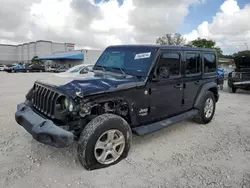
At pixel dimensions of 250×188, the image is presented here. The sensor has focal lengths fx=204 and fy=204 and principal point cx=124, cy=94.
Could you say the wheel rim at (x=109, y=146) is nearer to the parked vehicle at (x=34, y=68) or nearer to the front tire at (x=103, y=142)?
the front tire at (x=103, y=142)

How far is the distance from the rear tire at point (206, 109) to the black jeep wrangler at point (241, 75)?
582 centimetres

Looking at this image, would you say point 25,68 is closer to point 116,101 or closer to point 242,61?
point 242,61

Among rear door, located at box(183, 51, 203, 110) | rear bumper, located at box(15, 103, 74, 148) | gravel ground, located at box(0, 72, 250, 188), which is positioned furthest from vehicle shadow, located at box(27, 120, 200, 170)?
rear door, located at box(183, 51, 203, 110)

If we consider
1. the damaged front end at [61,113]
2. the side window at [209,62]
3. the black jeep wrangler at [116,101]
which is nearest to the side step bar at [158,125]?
the black jeep wrangler at [116,101]

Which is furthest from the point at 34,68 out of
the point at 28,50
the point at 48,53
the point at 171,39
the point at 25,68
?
the point at 28,50

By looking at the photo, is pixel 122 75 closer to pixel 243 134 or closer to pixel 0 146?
pixel 0 146

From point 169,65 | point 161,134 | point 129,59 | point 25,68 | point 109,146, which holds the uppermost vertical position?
point 25,68

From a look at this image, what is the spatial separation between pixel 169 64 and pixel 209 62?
6.13ft

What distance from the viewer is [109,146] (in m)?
3.16

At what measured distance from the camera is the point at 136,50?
4066 mm

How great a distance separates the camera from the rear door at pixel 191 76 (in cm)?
454

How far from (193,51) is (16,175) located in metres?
4.24

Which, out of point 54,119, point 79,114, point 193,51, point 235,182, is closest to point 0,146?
point 54,119

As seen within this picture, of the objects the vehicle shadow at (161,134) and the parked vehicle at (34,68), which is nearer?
the vehicle shadow at (161,134)
